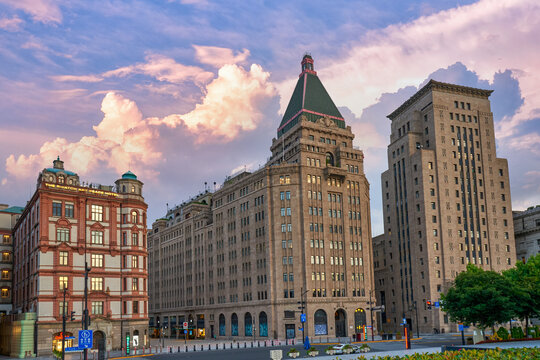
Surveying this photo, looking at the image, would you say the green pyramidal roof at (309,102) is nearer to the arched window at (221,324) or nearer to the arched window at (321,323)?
the arched window at (321,323)

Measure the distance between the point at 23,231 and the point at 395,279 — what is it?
285ft

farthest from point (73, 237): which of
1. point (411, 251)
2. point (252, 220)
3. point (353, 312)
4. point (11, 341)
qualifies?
point (411, 251)

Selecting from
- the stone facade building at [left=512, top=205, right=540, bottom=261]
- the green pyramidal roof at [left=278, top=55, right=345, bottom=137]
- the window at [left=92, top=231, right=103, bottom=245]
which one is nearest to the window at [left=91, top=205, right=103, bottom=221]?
the window at [left=92, top=231, right=103, bottom=245]

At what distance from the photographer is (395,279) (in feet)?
452

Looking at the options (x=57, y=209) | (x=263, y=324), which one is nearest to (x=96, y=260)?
(x=57, y=209)

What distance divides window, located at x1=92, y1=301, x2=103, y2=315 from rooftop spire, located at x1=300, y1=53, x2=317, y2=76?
75.5m

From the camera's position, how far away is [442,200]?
12962cm

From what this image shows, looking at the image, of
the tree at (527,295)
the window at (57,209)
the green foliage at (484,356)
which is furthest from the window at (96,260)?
the green foliage at (484,356)

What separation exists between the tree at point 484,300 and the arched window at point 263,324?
4687 centimetres

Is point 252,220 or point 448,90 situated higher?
point 448,90

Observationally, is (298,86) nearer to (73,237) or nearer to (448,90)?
(448,90)

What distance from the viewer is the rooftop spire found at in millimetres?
133375

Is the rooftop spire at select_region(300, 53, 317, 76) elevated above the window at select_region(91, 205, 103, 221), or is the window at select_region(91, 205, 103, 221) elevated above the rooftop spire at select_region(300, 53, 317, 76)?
the rooftop spire at select_region(300, 53, 317, 76)

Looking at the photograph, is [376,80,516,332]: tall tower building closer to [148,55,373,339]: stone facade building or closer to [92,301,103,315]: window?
[148,55,373,339]: stone facade building
